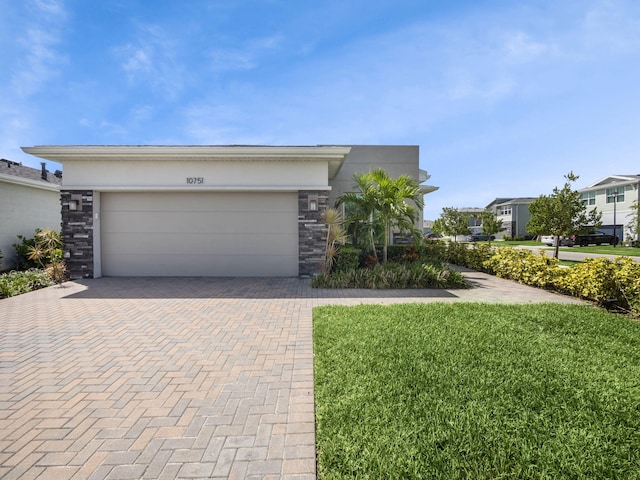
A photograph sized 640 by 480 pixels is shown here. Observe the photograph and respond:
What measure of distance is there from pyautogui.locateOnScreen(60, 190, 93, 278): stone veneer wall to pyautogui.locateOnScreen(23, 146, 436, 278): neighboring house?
3 centimetres

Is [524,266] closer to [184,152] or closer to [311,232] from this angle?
[311,232]

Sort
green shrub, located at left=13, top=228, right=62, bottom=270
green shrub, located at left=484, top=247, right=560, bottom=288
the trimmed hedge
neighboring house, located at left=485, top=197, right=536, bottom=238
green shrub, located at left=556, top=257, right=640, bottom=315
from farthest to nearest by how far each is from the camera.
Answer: neighboring house, located at left=485, top=197, right=536, bottom=238 → green shrub, located at left=13, top=228, right=62, bottom=270 → green shrub, located at left=484, top=247, right=560, bottom=288 → the trimmed hedge → green shrub, located at left=556, top=257, right=640, bottom=315

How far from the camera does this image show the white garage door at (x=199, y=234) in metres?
9.66

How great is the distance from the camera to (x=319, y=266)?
372 inches

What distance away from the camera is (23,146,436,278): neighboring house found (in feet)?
30.1

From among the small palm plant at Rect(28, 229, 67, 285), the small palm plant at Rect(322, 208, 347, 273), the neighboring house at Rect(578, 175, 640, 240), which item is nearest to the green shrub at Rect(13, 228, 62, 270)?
the small palm plant at Rect(28, 229, 67, 285)

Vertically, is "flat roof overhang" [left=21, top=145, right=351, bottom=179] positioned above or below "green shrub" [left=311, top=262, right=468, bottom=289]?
above

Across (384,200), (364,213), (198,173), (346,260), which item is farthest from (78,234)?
(384,200)

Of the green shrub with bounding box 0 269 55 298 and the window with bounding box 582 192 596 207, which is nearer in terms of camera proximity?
the green shrub with bounding box 0 269 55 298

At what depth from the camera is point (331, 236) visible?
941 centimetres

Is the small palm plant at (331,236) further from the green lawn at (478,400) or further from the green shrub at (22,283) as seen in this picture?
the green shrub at (22,283)

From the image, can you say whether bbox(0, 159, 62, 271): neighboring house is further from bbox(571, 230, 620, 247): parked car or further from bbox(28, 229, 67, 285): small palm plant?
bbox(571, 230, 620, 247): parked car

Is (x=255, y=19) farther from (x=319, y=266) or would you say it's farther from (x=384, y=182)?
(x=319, y=266)

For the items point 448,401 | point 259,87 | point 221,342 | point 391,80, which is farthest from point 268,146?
point 448,401
